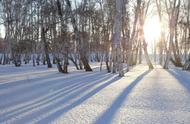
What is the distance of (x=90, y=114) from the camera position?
5.52 m

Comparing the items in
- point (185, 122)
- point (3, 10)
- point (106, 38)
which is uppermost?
point (3, 10)

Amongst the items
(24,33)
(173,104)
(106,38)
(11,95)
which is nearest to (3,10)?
(24,33)

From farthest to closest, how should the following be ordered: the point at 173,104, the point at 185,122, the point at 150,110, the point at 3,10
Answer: the point at 3,10, the point at 173,104, the point at 150,110, the point at 185,122

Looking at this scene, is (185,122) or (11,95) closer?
(185,122)

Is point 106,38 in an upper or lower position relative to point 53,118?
upper

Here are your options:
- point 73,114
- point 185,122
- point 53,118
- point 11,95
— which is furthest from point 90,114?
point 11,95

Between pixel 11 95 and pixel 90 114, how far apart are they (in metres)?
3.09

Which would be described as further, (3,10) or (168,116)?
(3,10)

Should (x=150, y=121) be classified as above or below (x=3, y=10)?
below

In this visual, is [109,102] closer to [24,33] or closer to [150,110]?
[150,110]

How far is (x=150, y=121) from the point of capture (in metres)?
5.03

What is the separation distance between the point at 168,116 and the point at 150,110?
594 mm

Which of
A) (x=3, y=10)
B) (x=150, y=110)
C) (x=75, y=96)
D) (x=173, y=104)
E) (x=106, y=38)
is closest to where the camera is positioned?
(x=150, y=110)

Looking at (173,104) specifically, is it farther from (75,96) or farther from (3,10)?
(3,10)
